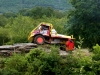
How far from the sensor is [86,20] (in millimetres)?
27312

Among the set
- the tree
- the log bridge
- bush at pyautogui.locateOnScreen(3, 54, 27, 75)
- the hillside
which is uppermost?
the hillside

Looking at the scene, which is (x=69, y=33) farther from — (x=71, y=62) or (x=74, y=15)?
(x=71, y=62)

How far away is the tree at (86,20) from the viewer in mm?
26484

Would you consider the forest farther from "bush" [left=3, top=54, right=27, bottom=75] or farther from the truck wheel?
the truck wheel

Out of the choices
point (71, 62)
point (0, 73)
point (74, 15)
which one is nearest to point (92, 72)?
point (71, 62)

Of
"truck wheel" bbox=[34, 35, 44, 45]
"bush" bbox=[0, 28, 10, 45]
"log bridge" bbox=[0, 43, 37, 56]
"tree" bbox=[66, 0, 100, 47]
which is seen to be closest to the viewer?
"log bridge" bbox=[0, 43, 37, 56]

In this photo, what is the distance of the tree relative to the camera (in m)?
26.5

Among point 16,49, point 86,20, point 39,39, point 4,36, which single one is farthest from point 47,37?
point 4,36

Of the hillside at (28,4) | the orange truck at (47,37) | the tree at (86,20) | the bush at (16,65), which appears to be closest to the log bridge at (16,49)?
the orange truck at (47,37)

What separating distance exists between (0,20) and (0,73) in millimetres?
58456

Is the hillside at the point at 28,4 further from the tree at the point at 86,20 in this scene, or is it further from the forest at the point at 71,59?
the forest at the point at 71,59

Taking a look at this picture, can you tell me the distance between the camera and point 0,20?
75.8 metres

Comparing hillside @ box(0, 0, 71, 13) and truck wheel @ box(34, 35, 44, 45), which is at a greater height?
hillside @ box(0, 0, 71, 13)

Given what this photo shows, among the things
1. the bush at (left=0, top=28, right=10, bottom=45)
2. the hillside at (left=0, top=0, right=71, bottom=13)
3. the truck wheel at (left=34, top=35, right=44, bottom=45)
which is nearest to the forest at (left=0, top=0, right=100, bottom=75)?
the truck wheel at (left=34, top=35, right=44, bottom=45)
